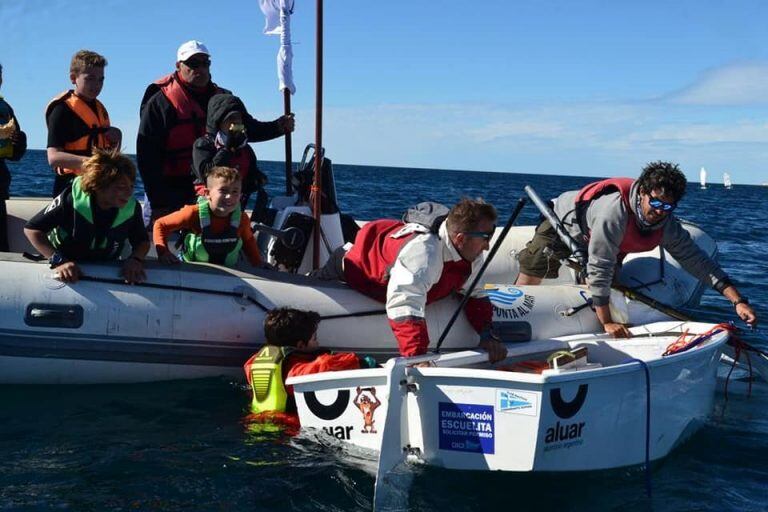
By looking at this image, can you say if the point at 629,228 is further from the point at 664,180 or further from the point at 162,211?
the point at 162,211

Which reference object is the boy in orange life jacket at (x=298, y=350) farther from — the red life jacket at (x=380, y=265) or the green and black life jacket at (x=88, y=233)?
the green and black life jacket at (x=88, y=233)

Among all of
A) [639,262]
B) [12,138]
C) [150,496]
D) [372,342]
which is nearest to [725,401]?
[639,262]

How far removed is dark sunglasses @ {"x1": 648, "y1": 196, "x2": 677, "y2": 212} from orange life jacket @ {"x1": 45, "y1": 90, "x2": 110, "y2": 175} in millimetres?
4061

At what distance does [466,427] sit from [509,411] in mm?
240

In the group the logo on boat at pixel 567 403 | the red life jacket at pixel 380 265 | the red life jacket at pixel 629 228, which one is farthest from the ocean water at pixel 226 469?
the red life jacket at pixel 629 228

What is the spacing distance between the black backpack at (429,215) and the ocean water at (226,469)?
1.40 meters

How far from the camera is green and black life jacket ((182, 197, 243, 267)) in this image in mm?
5824

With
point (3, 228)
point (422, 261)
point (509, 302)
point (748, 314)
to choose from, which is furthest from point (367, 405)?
point (3, 228)

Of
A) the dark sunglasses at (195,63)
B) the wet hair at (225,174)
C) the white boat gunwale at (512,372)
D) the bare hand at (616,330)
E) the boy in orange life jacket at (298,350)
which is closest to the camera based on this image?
the white boat gunwale at (512,372)

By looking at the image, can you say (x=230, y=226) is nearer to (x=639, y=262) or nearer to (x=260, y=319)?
(x=260, y=319)

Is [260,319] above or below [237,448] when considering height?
above

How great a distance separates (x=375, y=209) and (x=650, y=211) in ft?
57.4

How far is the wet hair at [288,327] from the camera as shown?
525 centimetres

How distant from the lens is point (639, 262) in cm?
710
